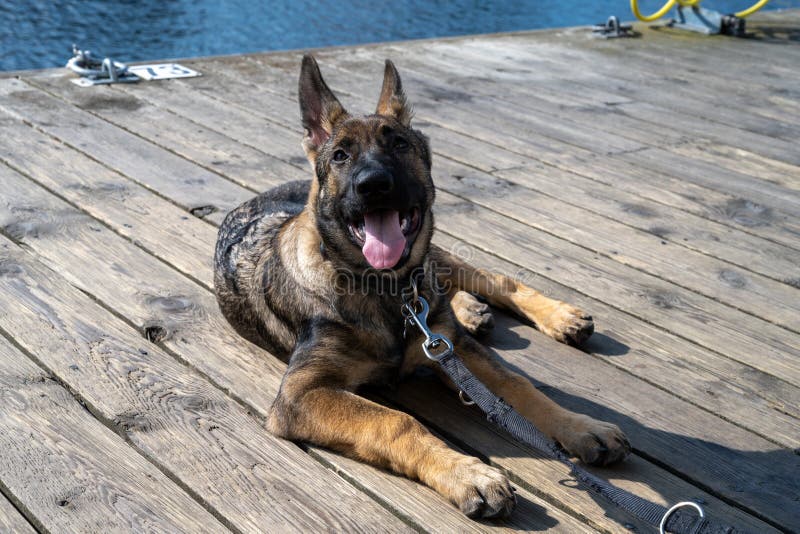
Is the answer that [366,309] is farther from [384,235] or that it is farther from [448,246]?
[448,246]

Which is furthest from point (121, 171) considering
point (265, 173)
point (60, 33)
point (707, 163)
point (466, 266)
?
point (60, 33)

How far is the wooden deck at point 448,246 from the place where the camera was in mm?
2693

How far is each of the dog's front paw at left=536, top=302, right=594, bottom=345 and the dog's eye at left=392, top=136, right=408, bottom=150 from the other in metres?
0.98

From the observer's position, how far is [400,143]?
3.38 metres

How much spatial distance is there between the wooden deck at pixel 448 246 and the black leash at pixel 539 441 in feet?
0.68

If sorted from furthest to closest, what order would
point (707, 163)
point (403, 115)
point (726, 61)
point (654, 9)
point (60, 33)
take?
point (654, 9) → point (60, 33) → point (726, 61) → point (707, 163) → point (403, 115)

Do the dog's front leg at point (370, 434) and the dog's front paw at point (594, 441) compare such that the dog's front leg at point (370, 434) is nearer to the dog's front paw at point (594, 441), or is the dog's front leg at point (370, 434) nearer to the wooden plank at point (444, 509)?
the wooden plank at point (444, 509)

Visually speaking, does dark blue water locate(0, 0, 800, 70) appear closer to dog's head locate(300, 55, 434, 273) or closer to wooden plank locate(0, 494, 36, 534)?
dog's head locate(300, 55, 434, 273)

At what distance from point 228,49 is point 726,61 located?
7729mm

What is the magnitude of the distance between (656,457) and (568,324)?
0.82 meters

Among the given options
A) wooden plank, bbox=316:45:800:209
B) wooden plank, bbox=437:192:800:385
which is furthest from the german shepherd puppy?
wooden plank, bbox=316:45:800:209

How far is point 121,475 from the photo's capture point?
8.88ft

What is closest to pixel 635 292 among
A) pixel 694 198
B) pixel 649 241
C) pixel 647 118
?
pixel 649 241

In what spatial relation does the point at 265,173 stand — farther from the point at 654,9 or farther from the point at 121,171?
the point at 654,9
